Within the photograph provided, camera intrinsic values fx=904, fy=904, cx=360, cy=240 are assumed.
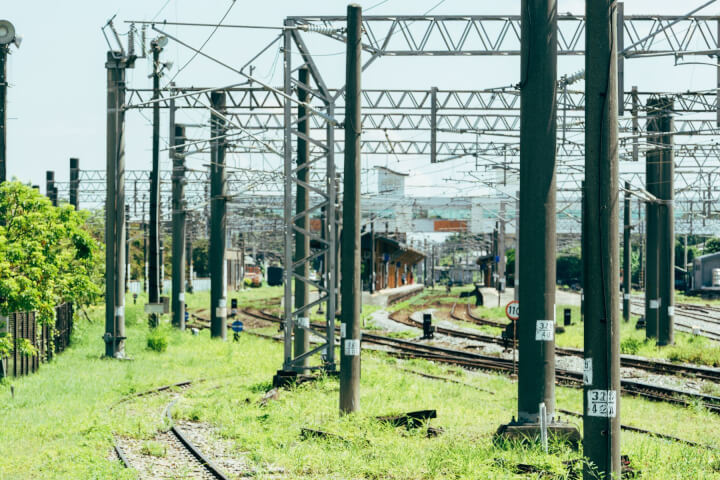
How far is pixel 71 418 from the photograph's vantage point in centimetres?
1623

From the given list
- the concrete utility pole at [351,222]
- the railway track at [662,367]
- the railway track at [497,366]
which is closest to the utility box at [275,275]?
the railway track at [497,366]

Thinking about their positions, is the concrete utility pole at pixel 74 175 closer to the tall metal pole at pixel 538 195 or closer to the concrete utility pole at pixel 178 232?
the concrete utility pole at pixel 178 232

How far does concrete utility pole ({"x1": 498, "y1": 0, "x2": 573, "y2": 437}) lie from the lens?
13250 mm

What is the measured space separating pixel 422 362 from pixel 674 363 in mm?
7203

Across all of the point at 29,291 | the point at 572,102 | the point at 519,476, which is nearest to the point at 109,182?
the point at 29,291

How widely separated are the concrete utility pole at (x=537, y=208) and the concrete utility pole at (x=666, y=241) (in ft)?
58.1

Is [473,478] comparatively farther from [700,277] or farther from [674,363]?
[700,277]

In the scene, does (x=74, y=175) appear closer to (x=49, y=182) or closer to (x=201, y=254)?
(x=49, y=182)

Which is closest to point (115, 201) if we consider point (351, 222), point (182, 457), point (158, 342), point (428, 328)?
point (158, 342)

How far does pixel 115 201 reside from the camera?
1057 inches

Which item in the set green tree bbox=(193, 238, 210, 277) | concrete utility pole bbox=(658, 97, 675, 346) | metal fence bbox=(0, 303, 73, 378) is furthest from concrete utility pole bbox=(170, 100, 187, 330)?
green tree bbox=(193, 238, 210, 277)

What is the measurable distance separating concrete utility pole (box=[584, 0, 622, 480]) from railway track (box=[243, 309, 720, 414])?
30.1ft

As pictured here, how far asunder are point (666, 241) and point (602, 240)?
74.0 ft

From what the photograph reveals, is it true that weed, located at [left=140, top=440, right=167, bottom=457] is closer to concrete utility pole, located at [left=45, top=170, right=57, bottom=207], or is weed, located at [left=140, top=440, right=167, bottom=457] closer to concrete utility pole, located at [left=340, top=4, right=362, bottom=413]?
concrete utility pole, located at [left=340, top=4, right=362, bottom=413]
